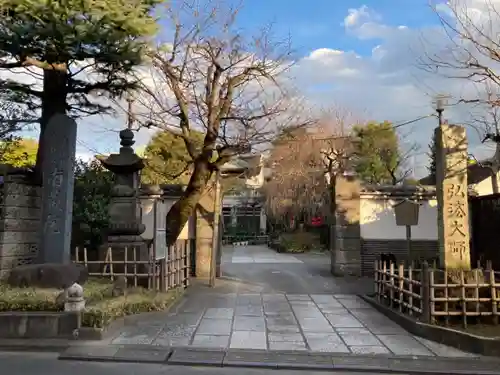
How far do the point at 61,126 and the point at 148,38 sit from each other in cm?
266

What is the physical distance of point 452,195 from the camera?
33.4ft

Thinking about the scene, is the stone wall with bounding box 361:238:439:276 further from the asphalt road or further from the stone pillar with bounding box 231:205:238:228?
the stone pillar with bounding box 231:205:238:228

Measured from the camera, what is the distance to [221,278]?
16.4 meters

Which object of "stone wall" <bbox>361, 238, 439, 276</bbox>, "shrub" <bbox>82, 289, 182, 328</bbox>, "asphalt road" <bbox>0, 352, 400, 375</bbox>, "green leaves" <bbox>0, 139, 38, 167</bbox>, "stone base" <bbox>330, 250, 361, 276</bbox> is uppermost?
"green leaves" <bbox>0, 139, 38, 167</bbox>

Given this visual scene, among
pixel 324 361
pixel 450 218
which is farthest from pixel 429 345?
pixel 450 218

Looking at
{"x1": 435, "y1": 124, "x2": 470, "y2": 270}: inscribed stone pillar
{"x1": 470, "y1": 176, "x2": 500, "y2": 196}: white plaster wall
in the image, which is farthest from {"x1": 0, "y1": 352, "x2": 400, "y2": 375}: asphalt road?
{"x1": 470, "y1": 176, "x2": 500, "y2": 196}: white plaster wall

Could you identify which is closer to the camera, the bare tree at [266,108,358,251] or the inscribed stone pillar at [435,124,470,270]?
the inscribed stone pillar at [435,124,470,270]

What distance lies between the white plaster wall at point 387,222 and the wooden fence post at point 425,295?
8.30 metres

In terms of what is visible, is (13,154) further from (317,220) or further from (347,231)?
(317,220)

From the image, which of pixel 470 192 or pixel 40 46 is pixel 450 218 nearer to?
pixel 470 192

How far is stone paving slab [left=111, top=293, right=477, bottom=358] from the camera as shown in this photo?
7.95m

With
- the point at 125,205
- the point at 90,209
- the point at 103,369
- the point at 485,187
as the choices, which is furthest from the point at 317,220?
the point at 103,369

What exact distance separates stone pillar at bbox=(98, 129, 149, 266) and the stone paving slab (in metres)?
2.16

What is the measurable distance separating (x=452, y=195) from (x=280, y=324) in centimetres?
430
